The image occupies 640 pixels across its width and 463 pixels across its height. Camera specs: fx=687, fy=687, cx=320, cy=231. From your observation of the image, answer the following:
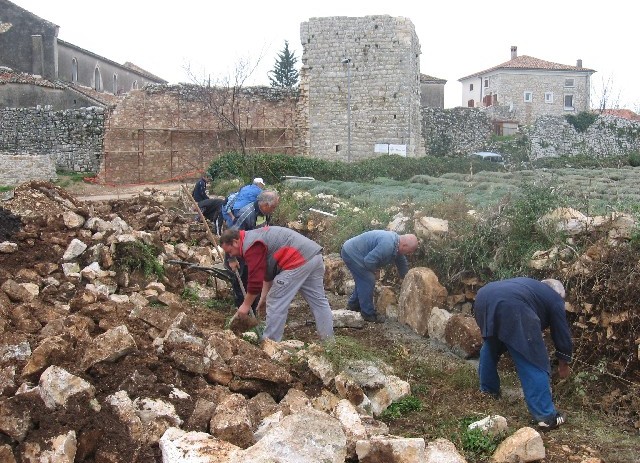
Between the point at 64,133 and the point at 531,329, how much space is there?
76.5 ft

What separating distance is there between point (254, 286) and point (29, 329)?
1.87 m

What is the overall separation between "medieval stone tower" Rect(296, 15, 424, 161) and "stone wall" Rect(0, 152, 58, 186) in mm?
9150

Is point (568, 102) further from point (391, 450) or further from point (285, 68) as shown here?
point (391, 450)

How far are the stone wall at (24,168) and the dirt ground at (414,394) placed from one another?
15285 millimetres

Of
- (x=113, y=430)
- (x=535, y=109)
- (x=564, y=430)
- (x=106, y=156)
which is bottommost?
(x=564, y=430)

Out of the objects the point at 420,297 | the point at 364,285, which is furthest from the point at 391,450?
the point at 364,285

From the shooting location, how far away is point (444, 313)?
7.21 meters

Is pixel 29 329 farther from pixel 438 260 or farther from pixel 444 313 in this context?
pixel 438 260

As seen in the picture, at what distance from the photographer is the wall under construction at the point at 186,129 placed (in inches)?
998

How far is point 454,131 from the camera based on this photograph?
100ft

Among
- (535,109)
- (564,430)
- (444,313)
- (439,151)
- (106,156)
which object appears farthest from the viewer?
(535,109)

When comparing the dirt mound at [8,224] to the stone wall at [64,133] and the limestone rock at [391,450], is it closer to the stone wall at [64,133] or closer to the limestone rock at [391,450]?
the limestone rock at [391,450]

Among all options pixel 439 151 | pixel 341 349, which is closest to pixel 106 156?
pixel 439 151

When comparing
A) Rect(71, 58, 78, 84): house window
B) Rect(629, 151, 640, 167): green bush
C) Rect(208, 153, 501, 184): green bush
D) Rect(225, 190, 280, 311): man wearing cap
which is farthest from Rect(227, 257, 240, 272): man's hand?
Rect(71, 58, 78, 84): house window
